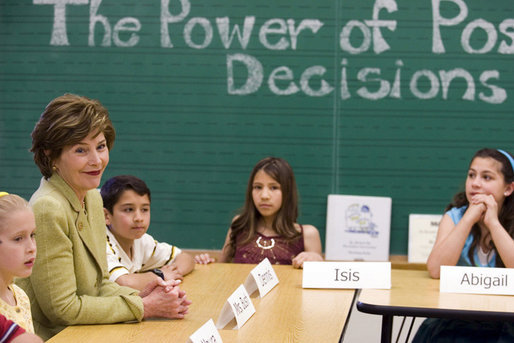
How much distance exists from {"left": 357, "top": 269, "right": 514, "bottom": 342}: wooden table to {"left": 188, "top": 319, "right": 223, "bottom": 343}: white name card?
692 mm

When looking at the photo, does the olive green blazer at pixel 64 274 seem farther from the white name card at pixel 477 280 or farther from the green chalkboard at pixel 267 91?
the green chalkboard at pixel 267 91

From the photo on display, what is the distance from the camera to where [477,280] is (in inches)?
104

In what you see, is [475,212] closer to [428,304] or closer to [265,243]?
[428,304]

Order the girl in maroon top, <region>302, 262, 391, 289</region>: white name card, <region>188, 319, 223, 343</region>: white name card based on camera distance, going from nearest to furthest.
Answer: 1. <region>188, 319, 223, 343</region>: white name card
2. <region>302, 262, 391, 289</region>: white name card
3. the girl in maroon top

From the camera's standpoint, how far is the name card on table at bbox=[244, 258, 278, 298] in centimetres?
257

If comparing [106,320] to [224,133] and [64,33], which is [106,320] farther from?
[64,33]

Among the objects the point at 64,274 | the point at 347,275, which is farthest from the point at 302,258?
the point at 64,274

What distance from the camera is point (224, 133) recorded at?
4699 mm

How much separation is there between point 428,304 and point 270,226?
A: 1.38 metres

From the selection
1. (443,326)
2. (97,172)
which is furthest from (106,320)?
(443,326)

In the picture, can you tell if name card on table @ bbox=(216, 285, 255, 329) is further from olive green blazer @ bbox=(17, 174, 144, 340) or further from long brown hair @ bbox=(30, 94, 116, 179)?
long brown hair @ bbox=(30, 94, 116, 179)

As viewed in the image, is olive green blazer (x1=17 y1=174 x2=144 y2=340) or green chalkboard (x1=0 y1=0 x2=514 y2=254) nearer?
olive green blazer (x1=17 y1=174 x2=144 y2=340)

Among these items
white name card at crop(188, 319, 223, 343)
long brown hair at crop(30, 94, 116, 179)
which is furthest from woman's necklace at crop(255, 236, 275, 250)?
white name card at crop(188, 319, 223, 343)

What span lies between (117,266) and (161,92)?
87.0 inches
